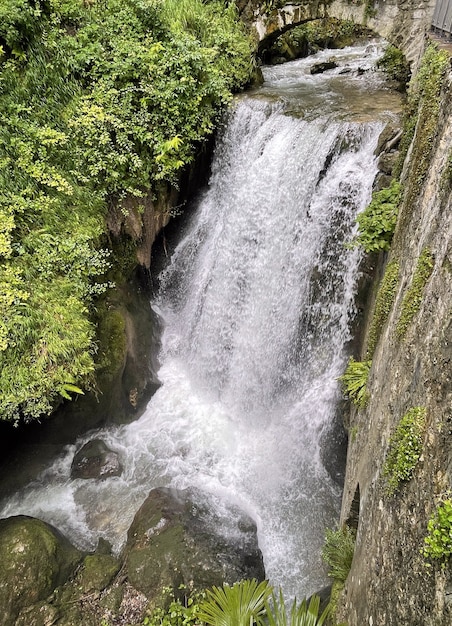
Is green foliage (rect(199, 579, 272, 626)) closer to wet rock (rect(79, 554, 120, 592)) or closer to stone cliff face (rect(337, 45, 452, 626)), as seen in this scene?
stone cliff face (rect(337, 45, 452, 626))

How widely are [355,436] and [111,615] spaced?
13.1 ft

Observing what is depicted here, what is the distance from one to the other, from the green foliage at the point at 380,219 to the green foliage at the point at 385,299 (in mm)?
616

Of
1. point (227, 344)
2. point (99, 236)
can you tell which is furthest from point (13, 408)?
point (227, 344)

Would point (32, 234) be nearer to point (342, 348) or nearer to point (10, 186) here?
point (10, 186)

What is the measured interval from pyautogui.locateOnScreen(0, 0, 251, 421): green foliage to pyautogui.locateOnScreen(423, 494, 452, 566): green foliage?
5429mm

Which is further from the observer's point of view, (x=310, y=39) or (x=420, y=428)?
(x=310, y=39)

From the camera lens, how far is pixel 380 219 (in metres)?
5.97

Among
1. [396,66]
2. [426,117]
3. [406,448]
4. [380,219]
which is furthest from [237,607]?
[396,66]

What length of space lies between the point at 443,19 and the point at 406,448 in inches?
282

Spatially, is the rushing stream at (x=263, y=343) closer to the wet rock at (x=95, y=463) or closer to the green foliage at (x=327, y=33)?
the wet rock at (x=95, y=463)

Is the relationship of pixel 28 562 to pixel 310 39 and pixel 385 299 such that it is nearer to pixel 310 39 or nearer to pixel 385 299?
pixel 385 299

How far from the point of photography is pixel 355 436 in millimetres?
5531

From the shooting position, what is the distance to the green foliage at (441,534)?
2463 mm

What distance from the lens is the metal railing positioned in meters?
6.34
